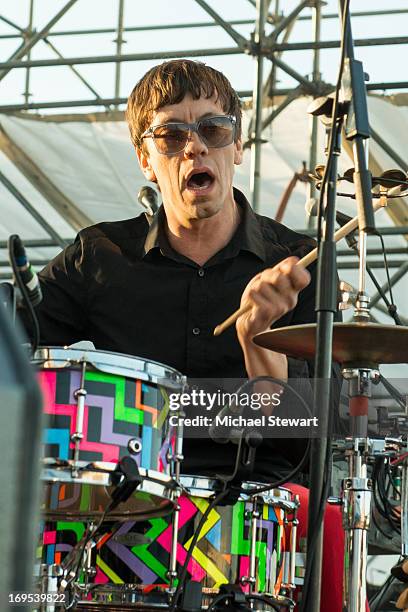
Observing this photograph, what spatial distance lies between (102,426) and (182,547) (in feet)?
1.09

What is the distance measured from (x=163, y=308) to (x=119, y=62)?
567 centimetres

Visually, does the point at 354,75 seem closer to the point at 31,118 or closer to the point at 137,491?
the point at 137,491

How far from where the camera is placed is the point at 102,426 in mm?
1984

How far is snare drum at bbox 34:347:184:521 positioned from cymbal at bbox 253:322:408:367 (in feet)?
→ 0.79

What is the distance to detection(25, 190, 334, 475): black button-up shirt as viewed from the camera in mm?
2812

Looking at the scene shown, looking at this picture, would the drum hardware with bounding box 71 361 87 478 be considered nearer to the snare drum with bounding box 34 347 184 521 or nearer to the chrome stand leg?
the snare drum with bounding box 34 347 184 521

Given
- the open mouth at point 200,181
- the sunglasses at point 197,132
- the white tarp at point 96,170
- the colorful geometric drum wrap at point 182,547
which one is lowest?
the colorful geometric drum wrap at point 182,547

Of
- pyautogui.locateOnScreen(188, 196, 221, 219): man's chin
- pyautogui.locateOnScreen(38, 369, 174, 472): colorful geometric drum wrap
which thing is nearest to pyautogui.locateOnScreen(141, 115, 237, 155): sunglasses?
pyautogui.locateOnScreen(188, 196, 221, 219): man's chin

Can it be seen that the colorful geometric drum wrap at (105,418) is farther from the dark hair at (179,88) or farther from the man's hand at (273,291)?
the dark hair at (179,88)

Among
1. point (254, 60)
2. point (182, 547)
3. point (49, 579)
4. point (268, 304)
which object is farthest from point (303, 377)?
point (254, 60)

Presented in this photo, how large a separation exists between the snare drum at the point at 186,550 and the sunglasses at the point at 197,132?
39.2 inches

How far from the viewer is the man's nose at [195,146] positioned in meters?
2.89

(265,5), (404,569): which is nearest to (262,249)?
(404,569)

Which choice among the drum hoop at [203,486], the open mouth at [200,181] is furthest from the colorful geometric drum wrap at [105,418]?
the open mouth at [200,181]
